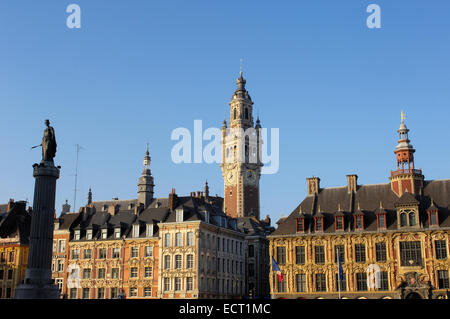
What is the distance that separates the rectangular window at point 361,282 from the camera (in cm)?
5906

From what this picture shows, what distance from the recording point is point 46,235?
33.8 meters

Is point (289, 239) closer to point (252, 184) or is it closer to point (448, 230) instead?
point (448, 230)

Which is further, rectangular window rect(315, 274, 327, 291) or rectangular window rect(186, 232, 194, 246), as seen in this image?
rectangular window rect(186, 232, 194, 246)

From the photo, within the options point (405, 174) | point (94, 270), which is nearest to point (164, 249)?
point (94, 270)

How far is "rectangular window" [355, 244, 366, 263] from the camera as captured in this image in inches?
2356

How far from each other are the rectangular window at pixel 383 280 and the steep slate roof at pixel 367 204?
4970mm

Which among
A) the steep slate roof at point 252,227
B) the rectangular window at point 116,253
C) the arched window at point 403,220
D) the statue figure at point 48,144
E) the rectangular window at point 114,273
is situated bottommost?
the rectangular window at point 114,273

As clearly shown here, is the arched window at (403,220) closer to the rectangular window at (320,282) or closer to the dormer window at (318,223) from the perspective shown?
the dormer window at (318,223)

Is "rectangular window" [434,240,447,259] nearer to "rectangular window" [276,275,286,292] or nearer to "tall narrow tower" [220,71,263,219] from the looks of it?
"rectangular window" [276,275,286,292]

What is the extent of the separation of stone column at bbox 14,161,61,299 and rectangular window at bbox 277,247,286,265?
114ft

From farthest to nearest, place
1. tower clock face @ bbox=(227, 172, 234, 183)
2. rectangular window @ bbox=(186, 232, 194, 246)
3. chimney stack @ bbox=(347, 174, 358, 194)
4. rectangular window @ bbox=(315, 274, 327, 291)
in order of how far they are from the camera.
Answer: tower clock face @ bbox=(227, 172, 234, 183), rectangular window @ bbox=(186, 232, 194, 246), chimney stack @ bbox=(347, 174, 358, 194), rectangular window @ bbox=(315, 274, 327, 291)

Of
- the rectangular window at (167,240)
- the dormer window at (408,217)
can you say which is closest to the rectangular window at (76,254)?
the rectangular window at (167,240)

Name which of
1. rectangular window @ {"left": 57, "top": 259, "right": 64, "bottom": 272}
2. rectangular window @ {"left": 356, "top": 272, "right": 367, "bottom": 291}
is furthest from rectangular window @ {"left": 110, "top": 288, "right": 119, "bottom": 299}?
rectangular window @ {"left": 356, "top": 272, "right": 367, "bottom": 291}
